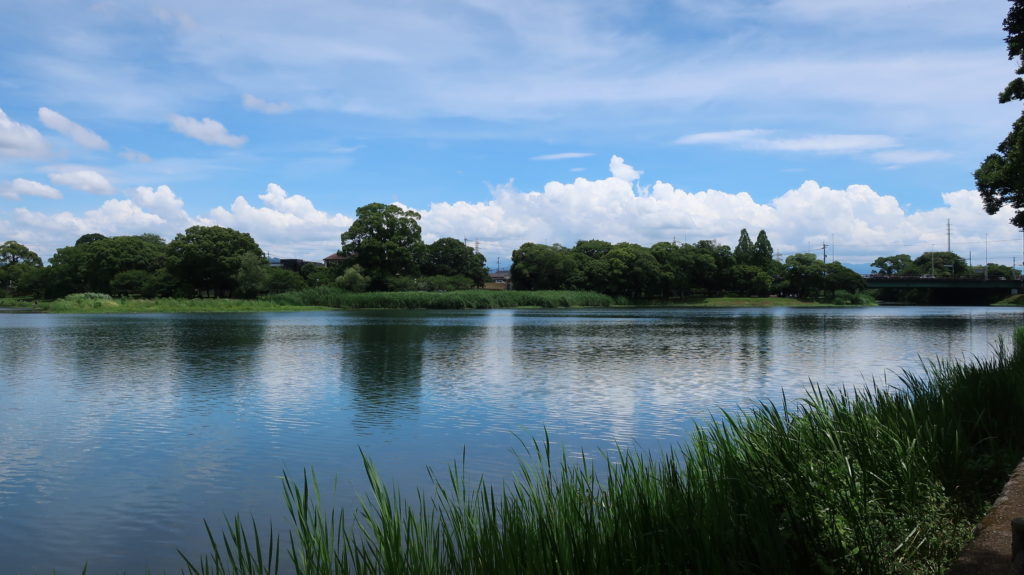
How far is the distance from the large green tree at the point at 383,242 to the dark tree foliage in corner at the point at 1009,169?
82.6 meters

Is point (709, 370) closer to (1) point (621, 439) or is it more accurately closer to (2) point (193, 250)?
(1) point (621, 439)

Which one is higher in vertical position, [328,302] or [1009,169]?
[1009,169]

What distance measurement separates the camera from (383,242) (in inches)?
4102

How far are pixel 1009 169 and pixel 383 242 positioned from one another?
87.9 m

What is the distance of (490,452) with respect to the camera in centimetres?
1236

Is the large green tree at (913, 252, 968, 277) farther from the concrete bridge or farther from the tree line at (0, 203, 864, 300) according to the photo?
the tree line at (0, 203, 864, 300)

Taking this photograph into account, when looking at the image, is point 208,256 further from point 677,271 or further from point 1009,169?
point 1009,169

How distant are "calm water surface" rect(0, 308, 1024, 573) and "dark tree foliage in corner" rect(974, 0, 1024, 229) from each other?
645cm

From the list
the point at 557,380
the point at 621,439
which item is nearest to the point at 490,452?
the point at 621,439

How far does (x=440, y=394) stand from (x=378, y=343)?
17240 millimetres

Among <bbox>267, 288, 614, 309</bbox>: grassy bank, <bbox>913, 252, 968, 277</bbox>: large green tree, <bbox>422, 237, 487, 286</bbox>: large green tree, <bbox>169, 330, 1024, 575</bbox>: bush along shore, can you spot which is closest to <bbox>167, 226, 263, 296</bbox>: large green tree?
<bbox>267, 288, 614, 309</bbox>: grassy bank

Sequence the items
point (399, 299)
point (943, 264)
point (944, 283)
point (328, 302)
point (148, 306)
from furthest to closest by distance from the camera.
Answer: point (943, 264) < point (944, 283) < point (328, 302) < point (399, 299) < point (148, 306)

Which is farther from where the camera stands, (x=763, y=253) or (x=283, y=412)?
(x=763, y=253)

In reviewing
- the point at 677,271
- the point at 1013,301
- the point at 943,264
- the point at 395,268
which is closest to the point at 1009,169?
the point at 395,268
